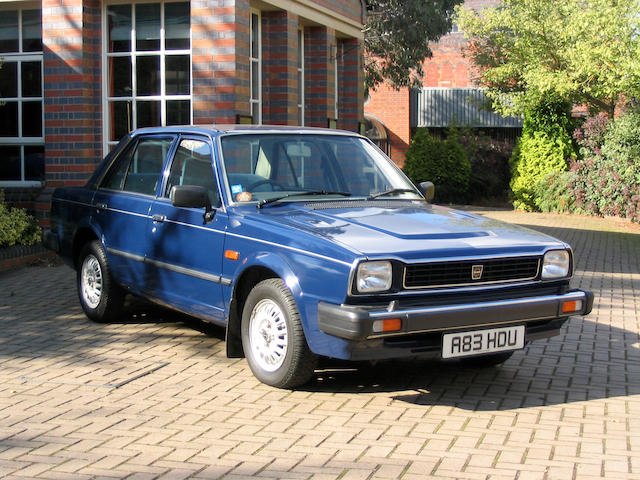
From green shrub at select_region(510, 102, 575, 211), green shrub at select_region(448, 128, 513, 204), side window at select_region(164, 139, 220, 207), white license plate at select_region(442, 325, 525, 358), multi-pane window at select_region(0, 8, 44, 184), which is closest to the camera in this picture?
white license plate at select_region(442, 325, 525, 358)

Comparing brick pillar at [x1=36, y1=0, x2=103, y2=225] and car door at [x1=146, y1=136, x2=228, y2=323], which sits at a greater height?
brick pillar at [x1=36, y1=0, x2=103, y2=225]

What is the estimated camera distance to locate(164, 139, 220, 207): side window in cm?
680

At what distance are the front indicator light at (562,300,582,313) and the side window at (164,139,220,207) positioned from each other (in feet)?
8.21

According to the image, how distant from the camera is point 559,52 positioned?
70.4 ft

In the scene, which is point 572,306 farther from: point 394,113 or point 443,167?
point 394,113

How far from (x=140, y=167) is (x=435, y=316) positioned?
349 centimetres

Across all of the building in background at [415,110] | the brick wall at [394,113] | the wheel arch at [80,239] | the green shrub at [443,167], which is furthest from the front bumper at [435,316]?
the brick wall at [394,113]

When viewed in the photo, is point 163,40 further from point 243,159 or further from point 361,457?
point 361,457

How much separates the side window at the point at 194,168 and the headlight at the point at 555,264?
2.33m

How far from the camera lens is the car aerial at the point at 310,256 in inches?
214

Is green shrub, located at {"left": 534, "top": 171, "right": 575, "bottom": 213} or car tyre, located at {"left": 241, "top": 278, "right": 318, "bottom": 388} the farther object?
green shrub, located at {"left": 534, "top": 171, "right": 575, "bottom": 213}

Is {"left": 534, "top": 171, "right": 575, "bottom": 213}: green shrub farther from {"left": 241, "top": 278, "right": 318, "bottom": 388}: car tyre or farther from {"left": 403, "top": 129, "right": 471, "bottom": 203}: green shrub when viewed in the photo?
{"left": 241, "top": 278, "right": 318, "bottom": 388}: car tyre

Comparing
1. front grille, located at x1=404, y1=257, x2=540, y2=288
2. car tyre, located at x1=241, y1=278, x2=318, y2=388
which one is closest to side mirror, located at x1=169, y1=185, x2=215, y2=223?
car tyre, located at x1=241, y1=278, x2=318, y2=388

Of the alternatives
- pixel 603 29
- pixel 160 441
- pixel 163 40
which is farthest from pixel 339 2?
pixel 160 441
